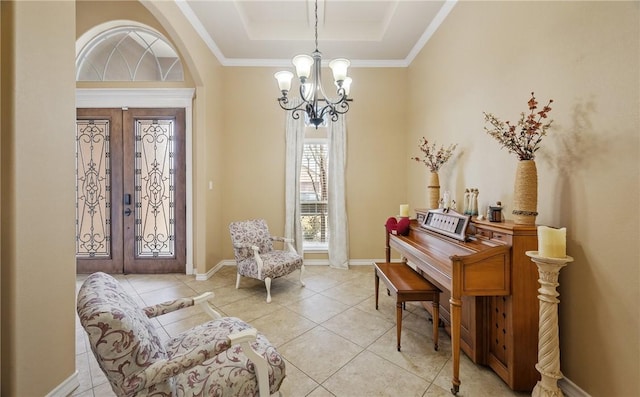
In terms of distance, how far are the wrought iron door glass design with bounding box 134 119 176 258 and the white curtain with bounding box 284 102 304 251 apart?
172 cm

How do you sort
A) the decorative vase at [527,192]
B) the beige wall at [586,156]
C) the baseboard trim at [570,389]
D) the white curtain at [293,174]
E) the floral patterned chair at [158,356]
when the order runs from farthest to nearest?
1. the white curtain at [293,174]
2. the decorative vase at [527,192]
3. the baseboard trim at [570,389]
4. the beige wall at [586,156]
5. the floral patterned chair at [158,356]

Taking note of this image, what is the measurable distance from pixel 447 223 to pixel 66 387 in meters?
2.97

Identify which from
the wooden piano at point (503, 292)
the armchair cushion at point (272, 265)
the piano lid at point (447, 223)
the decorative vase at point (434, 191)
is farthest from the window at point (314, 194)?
the wooden piano at point (503, 292)

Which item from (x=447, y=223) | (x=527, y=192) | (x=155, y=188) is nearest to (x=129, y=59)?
(x=155, y=188)

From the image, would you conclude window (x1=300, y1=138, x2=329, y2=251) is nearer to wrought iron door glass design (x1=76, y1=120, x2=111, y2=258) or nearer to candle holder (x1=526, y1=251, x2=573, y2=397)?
wrought iron door glass design (x1=76, y1=120, x2=111, y2=258)

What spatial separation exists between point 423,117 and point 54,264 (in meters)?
4.07

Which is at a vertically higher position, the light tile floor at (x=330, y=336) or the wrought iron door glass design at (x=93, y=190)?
the wrought iron door glass design at (x=93, y=190)

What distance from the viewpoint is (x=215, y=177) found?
394cm

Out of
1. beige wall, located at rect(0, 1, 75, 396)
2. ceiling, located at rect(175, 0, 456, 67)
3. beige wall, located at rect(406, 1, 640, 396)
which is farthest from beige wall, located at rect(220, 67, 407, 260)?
beige wall, located at rect(0, 1, 75, 396)

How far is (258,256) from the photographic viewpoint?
3021 mm

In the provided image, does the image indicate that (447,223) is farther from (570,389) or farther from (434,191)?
(570,389)

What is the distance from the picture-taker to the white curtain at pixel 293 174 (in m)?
4.16

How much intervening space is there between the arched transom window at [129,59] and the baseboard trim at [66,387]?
371 centimetres

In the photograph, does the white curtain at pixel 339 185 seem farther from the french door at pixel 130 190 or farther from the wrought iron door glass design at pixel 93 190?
the wrought iron door glass design at pixel 93 190
